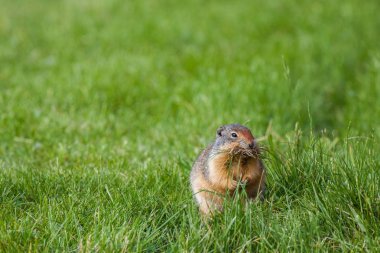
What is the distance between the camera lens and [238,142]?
12.4 feet

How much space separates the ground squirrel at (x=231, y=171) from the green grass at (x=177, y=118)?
110 mm

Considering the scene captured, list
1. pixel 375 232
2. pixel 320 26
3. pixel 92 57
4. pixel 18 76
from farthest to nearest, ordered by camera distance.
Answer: pixel 320 26 → pixel 92 57 → pixel 18 76 → pixel 375 232

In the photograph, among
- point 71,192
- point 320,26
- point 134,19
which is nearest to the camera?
point 71,192

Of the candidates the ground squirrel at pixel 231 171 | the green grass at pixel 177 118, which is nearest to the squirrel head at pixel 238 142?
the ground squirrel at pixel 231 171

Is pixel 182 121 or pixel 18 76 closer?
pixel 182 121

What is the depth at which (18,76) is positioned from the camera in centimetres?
757

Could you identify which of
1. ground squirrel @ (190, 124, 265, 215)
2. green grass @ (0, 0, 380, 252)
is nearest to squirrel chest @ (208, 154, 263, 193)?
ground squirrel @ (190, 124, 265, 215)

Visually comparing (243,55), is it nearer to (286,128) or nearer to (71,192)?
(286,128)

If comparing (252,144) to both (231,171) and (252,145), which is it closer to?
(252,145)

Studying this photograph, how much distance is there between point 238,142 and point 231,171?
0.16 meters

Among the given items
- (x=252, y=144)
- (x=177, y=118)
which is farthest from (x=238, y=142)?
(x=177, y=118)

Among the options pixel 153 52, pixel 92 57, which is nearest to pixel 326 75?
pixel 153 52

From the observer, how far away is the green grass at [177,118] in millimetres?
3539

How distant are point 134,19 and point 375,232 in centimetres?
652
